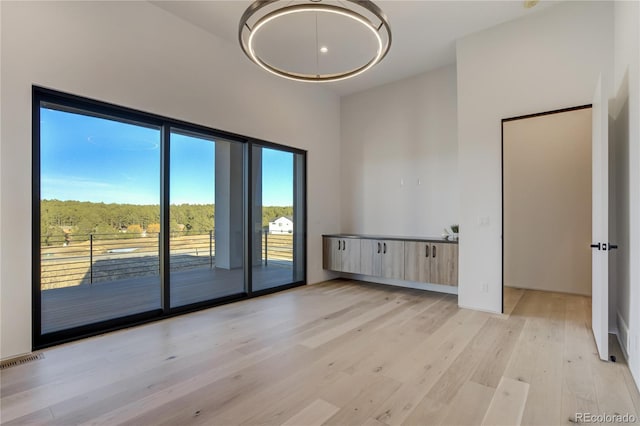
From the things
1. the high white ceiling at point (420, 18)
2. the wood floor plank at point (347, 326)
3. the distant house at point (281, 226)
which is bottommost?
the wood floor plank at point (347, 326)

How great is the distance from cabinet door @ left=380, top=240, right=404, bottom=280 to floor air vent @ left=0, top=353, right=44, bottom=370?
14.1 ft

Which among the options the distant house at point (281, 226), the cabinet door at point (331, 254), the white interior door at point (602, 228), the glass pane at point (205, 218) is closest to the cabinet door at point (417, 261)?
the cabinet door at point (331, 254)

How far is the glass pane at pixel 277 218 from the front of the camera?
489 cm

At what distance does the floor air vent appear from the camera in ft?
8.38

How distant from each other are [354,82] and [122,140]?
3901 mm

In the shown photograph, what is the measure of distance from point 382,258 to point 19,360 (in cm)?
445

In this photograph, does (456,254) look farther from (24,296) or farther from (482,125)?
(24,296)

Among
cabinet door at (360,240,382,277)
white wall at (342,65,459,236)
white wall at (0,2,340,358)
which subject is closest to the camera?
white wall at (0,2,340,358)

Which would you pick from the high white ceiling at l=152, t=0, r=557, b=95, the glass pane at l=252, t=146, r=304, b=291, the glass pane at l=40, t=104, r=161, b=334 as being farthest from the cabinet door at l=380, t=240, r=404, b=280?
the glass pane at l=40, t=104, r=161, b=334

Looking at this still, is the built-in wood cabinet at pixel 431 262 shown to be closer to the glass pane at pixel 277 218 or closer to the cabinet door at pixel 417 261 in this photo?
the cabinet door at pixel 417 261

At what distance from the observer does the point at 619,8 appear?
117 inches

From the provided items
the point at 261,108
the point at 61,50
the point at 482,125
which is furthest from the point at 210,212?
the point at 482,125

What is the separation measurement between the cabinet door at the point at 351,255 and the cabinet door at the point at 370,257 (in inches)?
3.2

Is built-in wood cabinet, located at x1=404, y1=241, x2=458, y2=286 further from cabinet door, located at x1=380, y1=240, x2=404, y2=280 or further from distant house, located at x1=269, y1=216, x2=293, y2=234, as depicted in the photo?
distant house, located at x1=269, y1=216, x2=293, y2=234
